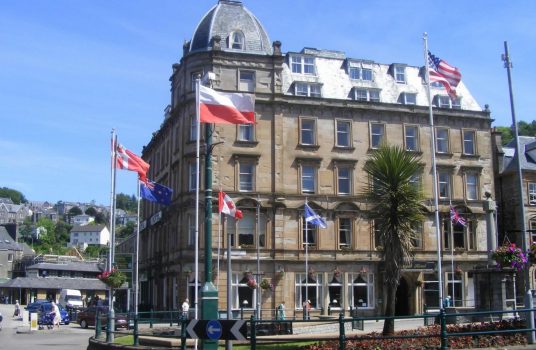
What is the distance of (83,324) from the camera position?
164 feet

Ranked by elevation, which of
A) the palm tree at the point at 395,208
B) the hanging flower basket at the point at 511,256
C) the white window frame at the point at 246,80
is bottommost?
the hanging flower basket at the point at 511,256

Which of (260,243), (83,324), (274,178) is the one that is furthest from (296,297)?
(83,324)

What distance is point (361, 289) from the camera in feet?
168

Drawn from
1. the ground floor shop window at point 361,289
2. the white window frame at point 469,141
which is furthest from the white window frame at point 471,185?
the ground floor shop window at point 361,289

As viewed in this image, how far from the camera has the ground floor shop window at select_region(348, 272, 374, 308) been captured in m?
50.7

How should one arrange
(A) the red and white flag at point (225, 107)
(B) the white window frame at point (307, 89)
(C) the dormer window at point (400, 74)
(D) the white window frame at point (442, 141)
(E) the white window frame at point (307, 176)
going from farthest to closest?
(C) the dormer window at point (400, 74), (D) the white window frame at point (442, 141), (B) the white window frame at point (307, 89), (E) the white window frame at point (307, 176), (A) the red and white flag at point (225, 107)

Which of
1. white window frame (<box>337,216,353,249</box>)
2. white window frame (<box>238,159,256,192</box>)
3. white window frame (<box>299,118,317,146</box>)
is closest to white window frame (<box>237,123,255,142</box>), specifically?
white window frame (<box>238,159,256,192</box>)

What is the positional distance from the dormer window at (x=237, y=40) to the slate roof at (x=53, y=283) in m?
67.4

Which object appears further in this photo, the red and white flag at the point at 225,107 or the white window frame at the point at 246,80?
the white window frame at the point at 246,80

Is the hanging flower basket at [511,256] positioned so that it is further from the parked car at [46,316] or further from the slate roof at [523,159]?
the slate roof at [523,159]

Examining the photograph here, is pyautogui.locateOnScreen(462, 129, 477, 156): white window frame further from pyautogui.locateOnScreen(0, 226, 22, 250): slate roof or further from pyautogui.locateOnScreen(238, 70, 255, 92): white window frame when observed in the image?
pyautogui.locateOnScreen(0, 226, 22, 250): slate roof

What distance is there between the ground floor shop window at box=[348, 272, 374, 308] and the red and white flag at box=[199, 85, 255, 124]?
105 feet

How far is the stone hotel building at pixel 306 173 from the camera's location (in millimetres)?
49219

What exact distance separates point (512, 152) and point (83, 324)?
128 ft
